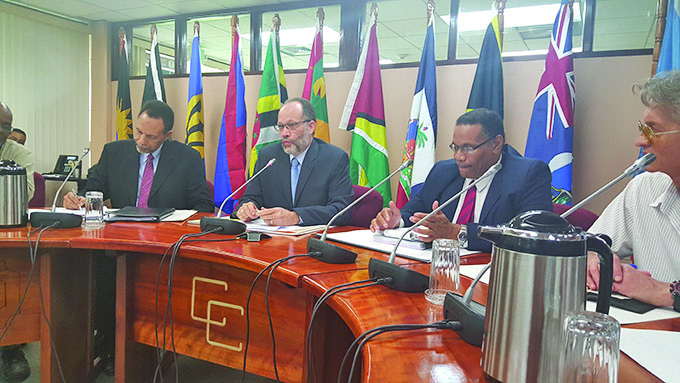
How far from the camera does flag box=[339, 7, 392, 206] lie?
3.41 m

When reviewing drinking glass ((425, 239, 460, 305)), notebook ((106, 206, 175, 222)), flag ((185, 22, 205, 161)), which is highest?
flag ((185, 22, 205, 161))

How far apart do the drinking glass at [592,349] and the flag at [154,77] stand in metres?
4.36

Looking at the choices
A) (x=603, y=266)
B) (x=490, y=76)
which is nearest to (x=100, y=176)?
(x=490, y=76)

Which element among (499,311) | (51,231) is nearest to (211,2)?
(51,231)

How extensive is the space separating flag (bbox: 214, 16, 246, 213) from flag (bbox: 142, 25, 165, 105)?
861 mm

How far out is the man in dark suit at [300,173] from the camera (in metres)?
2.35

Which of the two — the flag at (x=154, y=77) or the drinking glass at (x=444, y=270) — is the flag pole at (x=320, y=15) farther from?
the drinking glass at (x=444, y=270)

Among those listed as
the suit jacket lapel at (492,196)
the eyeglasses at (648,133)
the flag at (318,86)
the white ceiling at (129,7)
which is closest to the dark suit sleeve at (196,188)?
the flag at (318,86)

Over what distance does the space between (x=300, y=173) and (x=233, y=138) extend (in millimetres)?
1660

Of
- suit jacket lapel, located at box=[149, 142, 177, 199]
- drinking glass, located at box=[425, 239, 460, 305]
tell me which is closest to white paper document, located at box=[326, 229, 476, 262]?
drinking glass, located at box=[425, 239, 460, 305]

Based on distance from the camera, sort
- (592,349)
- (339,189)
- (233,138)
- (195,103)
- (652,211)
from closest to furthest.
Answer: (592,349) < (652,211) < (339,189) < (233,138) < (195,103)

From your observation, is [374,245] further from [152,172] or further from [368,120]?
[368,120]

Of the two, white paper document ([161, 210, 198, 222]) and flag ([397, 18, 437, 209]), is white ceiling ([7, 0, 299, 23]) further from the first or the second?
white paper document ([161, 210, 198, 222])

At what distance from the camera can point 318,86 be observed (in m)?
3.59
